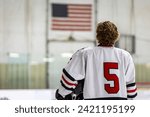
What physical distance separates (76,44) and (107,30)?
9.48 m

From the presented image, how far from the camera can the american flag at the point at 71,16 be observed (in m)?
11.6

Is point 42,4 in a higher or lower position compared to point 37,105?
higher

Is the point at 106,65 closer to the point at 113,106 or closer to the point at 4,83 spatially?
the point at 113,106

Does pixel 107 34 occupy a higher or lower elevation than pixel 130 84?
higher

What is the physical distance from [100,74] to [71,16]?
9329mm

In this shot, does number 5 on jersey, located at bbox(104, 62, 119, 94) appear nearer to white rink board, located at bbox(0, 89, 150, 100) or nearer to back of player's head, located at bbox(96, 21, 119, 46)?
back of player's head, located at bbox(96, 21, 119, 46)

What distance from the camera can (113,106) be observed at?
90.0 inches

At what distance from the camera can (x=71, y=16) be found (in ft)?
37.9

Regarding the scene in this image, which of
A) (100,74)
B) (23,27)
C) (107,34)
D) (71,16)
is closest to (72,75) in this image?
(100,74)

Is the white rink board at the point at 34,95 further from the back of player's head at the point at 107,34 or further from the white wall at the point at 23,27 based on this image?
the back of player's head at the point at 107,34

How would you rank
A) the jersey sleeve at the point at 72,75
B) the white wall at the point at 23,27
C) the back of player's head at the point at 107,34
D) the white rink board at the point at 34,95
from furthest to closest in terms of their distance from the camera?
the white wall at the point at 23,27 → the white rink board at the point at 34,95 → the back of player's head at the point at 107,34 → the jersey sleeve at the point at 72,75

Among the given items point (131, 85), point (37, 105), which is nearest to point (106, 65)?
point (131, 85)

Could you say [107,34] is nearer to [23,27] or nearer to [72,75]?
[72,75]

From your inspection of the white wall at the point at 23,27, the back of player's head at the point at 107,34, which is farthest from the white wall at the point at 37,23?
the back of player's head at the point at 107,34
